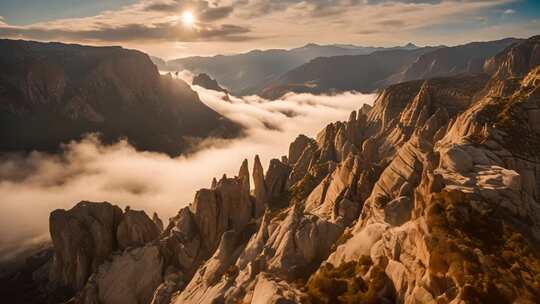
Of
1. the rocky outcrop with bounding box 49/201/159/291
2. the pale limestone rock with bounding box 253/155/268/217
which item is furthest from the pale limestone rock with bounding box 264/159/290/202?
the rocky outcrop with bounding box 49/201/159/291

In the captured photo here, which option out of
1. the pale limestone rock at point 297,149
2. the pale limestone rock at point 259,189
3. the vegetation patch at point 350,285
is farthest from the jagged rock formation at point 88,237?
the pale limestone rock at point 297,149

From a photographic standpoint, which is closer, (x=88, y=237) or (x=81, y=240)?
(x=81, y=240)

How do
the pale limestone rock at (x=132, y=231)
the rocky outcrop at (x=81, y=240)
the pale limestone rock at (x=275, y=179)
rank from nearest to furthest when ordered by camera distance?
the rocky outcrop at (x=81, y=240) < the pale limestone rock at (x=132, y=231) < the pale limestone rock at (x=275, y=179)

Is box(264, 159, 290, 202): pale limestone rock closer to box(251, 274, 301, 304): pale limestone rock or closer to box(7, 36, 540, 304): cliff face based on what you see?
box(7, 36, 540, 304): cliff face

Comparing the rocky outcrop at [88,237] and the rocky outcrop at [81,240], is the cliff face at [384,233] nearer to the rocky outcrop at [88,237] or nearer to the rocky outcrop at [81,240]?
the rocky outcrop at [81,240]

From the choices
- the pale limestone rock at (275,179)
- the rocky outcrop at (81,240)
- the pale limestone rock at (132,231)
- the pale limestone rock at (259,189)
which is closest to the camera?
the rocky outcrop at (81,240)

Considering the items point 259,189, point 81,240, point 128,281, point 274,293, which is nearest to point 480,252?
point 274,293

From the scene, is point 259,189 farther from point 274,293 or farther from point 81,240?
point 274,293

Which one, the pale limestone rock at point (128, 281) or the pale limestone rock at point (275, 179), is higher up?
the pale limestone rock at point (275, 179)

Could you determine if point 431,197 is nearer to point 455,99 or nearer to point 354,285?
point 354,285
